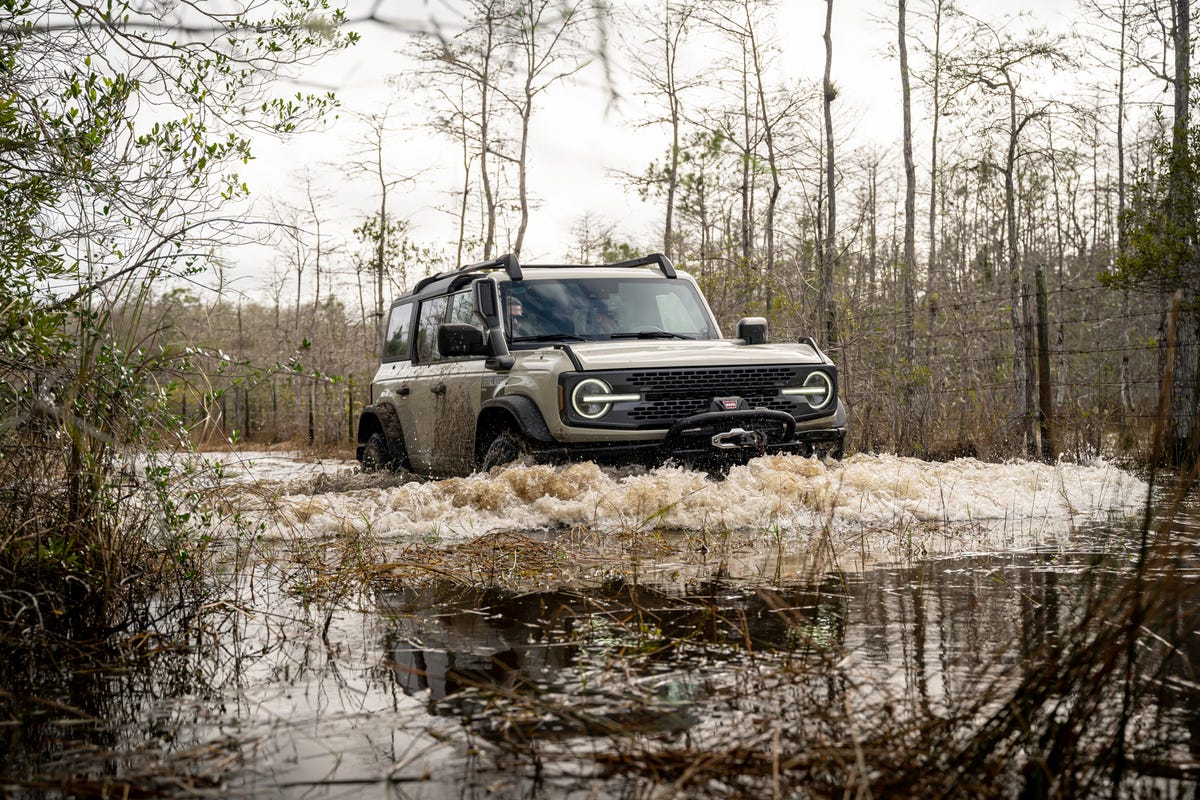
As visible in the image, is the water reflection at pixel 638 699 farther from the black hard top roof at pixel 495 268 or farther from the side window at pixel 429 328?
the side window at pixel 429 328

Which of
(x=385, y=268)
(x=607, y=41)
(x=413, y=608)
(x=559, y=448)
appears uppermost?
(x=385, y=268)

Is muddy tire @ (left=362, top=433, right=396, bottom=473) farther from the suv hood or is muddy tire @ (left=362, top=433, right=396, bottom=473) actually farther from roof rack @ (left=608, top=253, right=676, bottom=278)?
the suv hood

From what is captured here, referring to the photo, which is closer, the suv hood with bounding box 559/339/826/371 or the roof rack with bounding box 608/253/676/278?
the suv hood with bounding box 559/339/826/371

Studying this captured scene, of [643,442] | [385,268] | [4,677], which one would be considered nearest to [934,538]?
[643,442]

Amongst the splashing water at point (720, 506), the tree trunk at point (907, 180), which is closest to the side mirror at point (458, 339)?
the splashing water at point (720, 506)

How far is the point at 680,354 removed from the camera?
801cm

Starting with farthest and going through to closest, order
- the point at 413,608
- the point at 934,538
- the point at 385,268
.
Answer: the point at 385,268
the point at 934,538
the point at 413,608

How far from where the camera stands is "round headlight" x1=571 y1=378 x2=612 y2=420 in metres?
7.55

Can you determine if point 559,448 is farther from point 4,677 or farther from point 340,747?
point 340,747

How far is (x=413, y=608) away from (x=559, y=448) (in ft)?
10.1

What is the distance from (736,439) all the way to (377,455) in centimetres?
444

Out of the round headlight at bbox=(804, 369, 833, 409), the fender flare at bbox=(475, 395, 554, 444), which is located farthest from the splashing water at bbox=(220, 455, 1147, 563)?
the round headlight at bbox=(804, 369, 833, 409)

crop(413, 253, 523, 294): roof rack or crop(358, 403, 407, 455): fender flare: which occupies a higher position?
crop(413, 253, 523, 294): roof rack

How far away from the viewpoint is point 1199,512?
746cm
